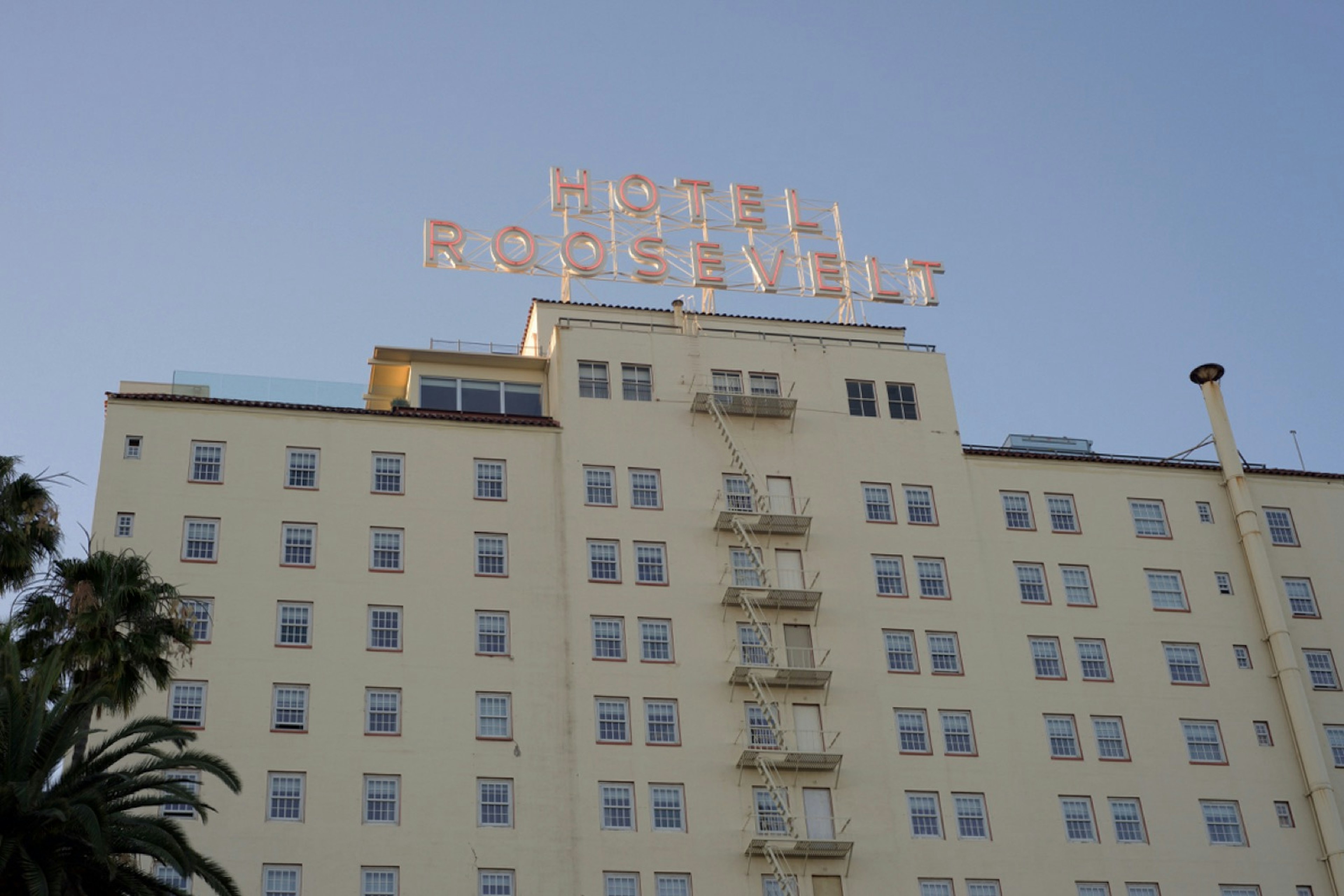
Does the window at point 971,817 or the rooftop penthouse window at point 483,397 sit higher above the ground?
the rooftop penthouse window at point 483,397

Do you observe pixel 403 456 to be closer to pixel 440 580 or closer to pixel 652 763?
pixel 440 580

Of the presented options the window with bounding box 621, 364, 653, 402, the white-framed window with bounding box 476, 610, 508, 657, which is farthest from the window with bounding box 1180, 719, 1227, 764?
the white-framed window with bounding box 476, 610, 508, 657

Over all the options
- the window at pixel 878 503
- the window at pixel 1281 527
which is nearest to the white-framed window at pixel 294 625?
the window at pixel 878 503

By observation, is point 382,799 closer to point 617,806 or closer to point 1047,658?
point 617,806

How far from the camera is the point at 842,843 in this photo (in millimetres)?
63781

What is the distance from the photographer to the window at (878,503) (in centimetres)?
7256

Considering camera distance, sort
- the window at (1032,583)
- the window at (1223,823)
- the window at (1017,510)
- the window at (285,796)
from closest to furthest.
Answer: the window at (285,796)
the window at (1223,823)
the window at (1032,583)
the window at (1017,510)

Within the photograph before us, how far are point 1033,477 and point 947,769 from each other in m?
15.6

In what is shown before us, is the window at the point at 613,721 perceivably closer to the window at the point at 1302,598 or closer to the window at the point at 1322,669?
the window at the point at 1322,669

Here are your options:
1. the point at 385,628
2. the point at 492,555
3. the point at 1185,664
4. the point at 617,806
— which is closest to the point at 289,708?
the point at 385,628

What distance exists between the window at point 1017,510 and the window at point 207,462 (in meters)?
34.0

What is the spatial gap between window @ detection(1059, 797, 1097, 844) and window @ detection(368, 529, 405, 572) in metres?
28.7

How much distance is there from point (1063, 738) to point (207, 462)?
122 ft

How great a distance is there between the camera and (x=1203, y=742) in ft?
233
